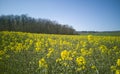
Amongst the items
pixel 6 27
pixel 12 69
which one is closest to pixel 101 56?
pixel 12 69

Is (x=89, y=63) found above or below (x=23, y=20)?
below

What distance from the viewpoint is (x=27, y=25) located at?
40719 millimetres

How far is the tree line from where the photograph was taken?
127 ft

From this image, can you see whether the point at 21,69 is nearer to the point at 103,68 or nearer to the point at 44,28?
the point at 103,68

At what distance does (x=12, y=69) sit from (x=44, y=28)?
3823cm

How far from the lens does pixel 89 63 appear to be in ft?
22.2

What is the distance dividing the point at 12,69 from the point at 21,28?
33298 mm

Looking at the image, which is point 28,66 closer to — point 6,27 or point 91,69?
point 91,69

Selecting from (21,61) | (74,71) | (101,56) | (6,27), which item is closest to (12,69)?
(21,61)

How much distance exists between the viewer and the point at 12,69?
6355mm

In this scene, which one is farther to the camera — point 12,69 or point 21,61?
point 21,61

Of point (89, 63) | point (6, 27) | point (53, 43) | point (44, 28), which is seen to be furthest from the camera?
point (44, 28)

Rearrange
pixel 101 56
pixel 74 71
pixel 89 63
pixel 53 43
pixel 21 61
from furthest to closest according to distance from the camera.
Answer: pixel 53 43
pixel 101 56
pixel 21 61
pixel 89 63
pixel 74 71

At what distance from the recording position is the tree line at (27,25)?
3859 cm
